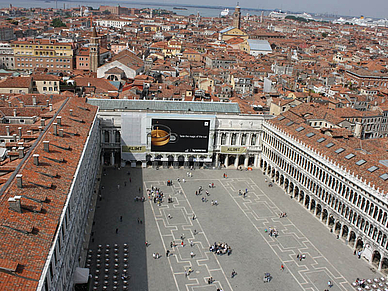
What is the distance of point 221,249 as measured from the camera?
1837 inches

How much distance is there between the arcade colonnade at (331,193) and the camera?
45.3 metres

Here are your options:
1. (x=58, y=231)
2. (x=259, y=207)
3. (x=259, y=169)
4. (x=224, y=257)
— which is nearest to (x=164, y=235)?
(x=224, y=257)

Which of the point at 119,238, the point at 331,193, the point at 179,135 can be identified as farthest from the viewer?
the point at 179,135

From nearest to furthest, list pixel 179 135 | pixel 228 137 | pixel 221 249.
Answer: pixel 221 249 < pixel 179 135 < pixel 228 137

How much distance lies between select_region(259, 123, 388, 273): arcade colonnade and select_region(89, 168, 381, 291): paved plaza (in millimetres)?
1399

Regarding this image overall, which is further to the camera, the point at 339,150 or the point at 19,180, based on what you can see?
the point at 339,150

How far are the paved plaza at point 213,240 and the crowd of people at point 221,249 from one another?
464 millimetres

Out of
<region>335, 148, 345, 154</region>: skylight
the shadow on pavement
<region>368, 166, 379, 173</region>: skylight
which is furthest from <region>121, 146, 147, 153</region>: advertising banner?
<region>368, 166, 379, 173</region>: skylight

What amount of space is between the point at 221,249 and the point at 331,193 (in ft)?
51.7

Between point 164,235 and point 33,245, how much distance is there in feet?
79.3

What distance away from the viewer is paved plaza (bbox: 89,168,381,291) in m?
42.1

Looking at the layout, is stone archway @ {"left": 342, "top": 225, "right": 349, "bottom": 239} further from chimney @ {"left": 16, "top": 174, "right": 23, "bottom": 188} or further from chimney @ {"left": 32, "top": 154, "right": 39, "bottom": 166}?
chimney @ {"left": 16, "top": 174, "right": 23, "bottom": 188}

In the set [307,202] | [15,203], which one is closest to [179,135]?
[307,202]

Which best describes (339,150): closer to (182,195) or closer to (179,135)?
(182,195)
